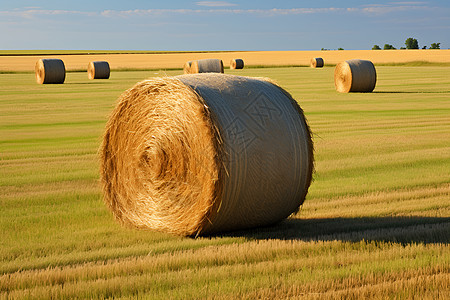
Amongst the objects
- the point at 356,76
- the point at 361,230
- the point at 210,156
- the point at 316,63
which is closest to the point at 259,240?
the point at 210,156

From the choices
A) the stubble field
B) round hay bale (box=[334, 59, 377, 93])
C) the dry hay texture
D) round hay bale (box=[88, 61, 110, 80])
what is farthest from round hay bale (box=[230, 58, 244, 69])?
the dry hay texture

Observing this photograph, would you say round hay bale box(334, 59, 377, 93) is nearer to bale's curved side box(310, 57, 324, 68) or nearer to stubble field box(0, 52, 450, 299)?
stubble field box(0, 52, 450, 299)

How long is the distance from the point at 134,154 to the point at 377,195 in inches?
132

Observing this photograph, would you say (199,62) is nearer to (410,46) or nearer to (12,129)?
(12,129)

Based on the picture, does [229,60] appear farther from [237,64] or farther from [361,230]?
[361,230]

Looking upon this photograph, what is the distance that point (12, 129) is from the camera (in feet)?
55.6

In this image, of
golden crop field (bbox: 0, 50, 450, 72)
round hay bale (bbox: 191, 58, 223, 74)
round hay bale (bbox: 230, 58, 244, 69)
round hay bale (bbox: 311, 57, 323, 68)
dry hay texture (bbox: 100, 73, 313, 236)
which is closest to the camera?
dry hay texture (bbox: 100, 73, 313, 236)

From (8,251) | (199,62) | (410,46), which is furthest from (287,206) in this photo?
(410,46)

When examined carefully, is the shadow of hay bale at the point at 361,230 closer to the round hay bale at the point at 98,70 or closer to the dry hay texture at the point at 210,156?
the dry hay texture at the point at 210,156

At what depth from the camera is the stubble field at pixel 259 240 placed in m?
5.49

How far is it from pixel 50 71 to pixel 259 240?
29395 mm

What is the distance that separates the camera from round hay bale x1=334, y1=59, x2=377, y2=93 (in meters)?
27.5

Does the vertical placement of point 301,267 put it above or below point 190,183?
below

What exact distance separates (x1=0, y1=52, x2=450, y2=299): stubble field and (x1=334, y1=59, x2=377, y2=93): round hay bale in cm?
1375
